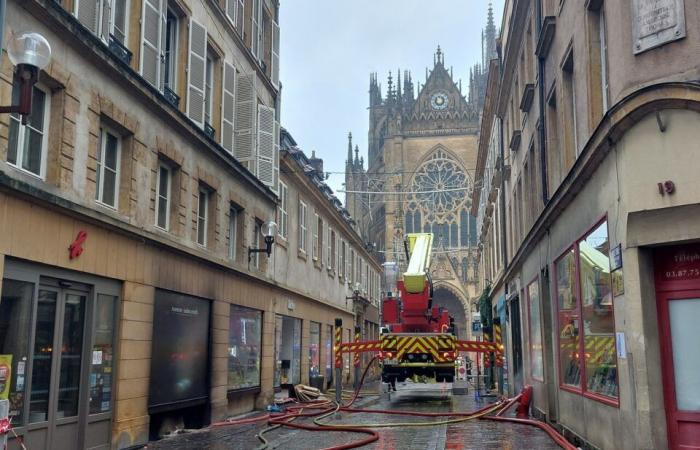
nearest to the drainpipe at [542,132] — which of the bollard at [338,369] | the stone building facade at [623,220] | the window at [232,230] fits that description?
the stone building facade at [623,220]

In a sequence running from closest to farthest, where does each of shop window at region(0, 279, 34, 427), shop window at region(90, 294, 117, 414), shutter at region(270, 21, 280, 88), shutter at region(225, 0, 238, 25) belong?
shop window at region(0, 279, 34, 427), shop window at region(90, 294, 117, 414), shutter at region(225, 0, 238, 25), shutter at region(270, 21, 280, 88)

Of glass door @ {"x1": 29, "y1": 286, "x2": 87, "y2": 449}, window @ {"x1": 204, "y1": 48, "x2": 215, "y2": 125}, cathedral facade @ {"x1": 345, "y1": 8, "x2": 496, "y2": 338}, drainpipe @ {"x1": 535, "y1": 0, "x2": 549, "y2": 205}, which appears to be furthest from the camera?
cathedral facade @ {"x1": 345, "y1": 8, "x2": 496, "y2": 338}

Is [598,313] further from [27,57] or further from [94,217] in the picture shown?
[27,57]

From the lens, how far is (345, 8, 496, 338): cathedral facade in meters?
73.1

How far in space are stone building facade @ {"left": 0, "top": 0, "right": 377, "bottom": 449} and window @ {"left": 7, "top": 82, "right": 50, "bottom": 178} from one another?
0.08ft

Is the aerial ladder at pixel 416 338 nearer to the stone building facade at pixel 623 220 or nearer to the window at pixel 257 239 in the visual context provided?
the window at pixel 257 239

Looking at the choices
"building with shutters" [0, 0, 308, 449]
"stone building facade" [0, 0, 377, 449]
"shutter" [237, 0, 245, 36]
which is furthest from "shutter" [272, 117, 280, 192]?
"shutter" [237, 0, 245, 36]

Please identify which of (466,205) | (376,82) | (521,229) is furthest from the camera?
(376,82)

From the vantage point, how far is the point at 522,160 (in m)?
19.7

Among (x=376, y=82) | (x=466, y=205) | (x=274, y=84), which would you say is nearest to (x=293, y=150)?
(x=274, y=84)

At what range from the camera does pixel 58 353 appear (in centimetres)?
991

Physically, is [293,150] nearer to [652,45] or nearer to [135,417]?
[135,417]

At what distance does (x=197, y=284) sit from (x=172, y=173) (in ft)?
7.42

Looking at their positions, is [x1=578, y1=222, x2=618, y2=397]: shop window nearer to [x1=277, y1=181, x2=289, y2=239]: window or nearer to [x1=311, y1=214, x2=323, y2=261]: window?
[x1=277, y1=181, x2=289, y2=239]: window
